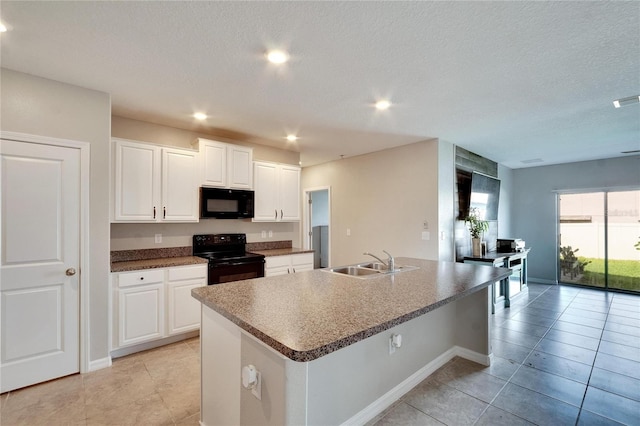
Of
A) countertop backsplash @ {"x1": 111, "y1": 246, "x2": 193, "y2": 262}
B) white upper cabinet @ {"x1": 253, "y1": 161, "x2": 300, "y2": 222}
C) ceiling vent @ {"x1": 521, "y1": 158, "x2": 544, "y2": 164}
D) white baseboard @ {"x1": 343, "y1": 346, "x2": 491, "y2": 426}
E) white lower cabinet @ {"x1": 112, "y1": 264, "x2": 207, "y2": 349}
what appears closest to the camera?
white baseboard @ {"x1": 343, "y1": 346, "x2": 491, "y2": 426}

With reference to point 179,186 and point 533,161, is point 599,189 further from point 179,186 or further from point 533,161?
point 179,186

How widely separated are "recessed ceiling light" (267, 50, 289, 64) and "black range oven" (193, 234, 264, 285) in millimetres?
2233

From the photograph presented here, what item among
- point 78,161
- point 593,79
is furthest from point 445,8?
point 78,161

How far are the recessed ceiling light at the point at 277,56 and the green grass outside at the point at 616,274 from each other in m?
7.03

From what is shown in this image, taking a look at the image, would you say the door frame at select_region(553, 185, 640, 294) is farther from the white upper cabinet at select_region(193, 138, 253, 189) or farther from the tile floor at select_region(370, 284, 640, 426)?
the white upper cabinet at select_region(193, 138, 253, 189)

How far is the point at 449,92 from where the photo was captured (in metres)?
2.65

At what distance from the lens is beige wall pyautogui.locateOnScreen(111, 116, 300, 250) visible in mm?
3293

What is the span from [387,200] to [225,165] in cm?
258

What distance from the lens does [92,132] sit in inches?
103

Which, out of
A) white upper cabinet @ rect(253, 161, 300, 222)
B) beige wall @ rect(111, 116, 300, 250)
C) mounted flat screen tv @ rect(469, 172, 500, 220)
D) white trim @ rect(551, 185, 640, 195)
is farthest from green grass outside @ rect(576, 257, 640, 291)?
beige wall @ rect(111, 116, 300, 250)

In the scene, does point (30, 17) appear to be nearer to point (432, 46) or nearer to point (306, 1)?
A: point (306, 1)

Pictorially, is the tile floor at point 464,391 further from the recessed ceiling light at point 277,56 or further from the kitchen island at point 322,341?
the recessed ceiling light at point 277,56

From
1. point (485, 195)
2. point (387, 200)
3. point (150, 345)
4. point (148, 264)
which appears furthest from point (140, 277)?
point (485, 195)

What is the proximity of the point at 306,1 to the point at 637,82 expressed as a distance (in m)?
2.91
